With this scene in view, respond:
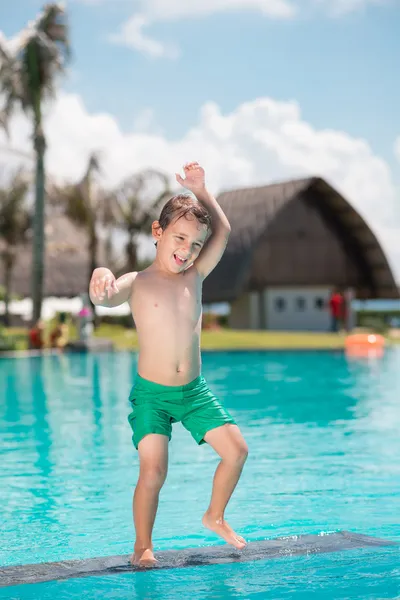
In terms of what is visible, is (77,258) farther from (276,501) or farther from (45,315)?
(276,501)

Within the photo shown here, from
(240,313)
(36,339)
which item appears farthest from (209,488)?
(240,313)

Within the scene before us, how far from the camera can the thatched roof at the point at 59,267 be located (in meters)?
55.4

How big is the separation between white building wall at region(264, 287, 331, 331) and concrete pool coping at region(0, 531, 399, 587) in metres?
42.1

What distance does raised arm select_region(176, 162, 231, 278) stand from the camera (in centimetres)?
455

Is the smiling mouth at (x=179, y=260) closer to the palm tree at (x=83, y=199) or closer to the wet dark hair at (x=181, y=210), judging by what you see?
the wet dark hair at (x=181, y=210)

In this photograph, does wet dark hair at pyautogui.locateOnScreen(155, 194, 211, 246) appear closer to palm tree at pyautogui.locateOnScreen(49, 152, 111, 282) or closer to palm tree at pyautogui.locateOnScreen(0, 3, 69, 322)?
palm tree at pyautogui.locateOnScreen(0, 3, 69, 322)

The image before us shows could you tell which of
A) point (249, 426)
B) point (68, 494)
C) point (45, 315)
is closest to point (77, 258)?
point (45, 315)

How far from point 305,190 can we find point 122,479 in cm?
4363

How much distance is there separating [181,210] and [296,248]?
43698 mm

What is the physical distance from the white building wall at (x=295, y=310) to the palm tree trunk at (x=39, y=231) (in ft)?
55.1

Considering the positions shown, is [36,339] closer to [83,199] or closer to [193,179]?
[83,199]

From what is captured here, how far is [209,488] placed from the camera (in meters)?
6.80

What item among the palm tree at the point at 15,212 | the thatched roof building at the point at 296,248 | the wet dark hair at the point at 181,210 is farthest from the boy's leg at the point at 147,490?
the thatched roof building at the point at 296,248

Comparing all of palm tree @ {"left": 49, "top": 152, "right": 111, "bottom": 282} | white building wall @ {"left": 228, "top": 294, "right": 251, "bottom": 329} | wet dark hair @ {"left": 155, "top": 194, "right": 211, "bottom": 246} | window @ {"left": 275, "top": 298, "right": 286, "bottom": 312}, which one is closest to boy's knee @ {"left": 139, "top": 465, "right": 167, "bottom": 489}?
wet dark hair @ {"left": 155, "top": 194, "right": 211, "bottom": 246}
